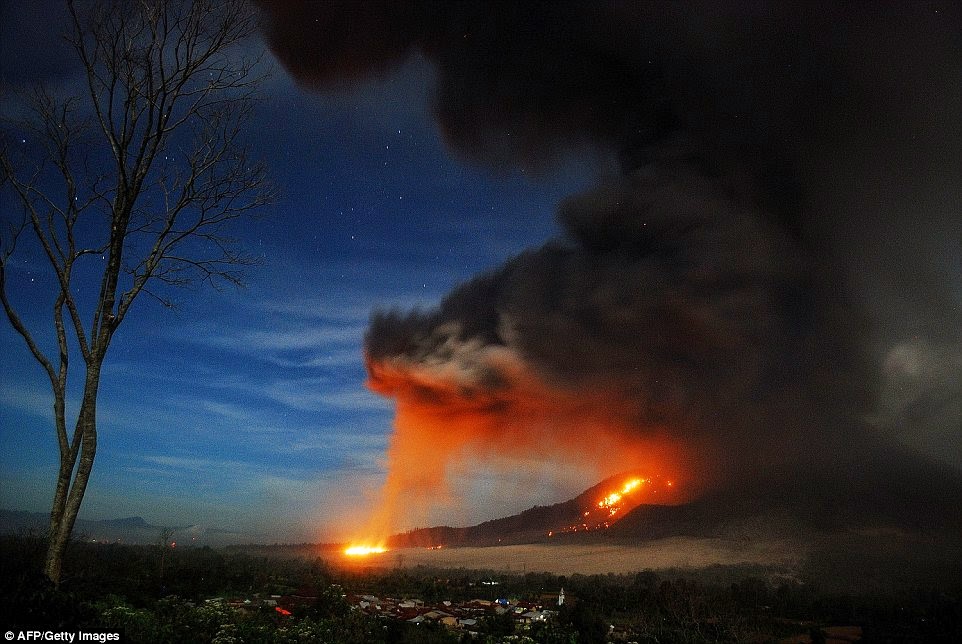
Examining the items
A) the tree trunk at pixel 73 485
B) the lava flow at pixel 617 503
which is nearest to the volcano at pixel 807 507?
the lava flow at pixel 617 503

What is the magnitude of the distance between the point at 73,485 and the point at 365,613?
52.4 feet

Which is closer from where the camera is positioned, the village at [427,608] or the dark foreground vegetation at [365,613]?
the dark foreground vegetation at [365,613]

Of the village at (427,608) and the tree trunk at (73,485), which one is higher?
the tree trunk at (73,485)

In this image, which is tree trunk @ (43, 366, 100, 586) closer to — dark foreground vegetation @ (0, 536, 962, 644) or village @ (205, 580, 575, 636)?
dark foreground vegetation @ (0, 536, 962, 644)

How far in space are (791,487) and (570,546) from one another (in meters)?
38.5

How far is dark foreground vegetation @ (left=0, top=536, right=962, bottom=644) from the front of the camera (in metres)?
12.5

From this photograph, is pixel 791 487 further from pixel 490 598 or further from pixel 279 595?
pixel 279 595

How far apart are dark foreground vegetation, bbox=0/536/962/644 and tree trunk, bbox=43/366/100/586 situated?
61 centimetres

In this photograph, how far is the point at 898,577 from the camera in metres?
61.3

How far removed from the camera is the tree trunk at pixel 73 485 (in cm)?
1056

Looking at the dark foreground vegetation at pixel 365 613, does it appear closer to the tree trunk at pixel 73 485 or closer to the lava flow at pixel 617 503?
the tree trunk at pixel 73 485

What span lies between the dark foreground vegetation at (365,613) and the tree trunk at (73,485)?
61 centimetres

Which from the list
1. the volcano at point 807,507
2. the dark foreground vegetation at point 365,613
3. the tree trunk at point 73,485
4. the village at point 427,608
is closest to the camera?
the tree trunk at point 73,485

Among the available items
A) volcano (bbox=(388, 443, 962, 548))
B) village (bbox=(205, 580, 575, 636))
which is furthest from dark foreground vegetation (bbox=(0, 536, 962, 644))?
volcano (bbox=(388, 443, 962, 548))
